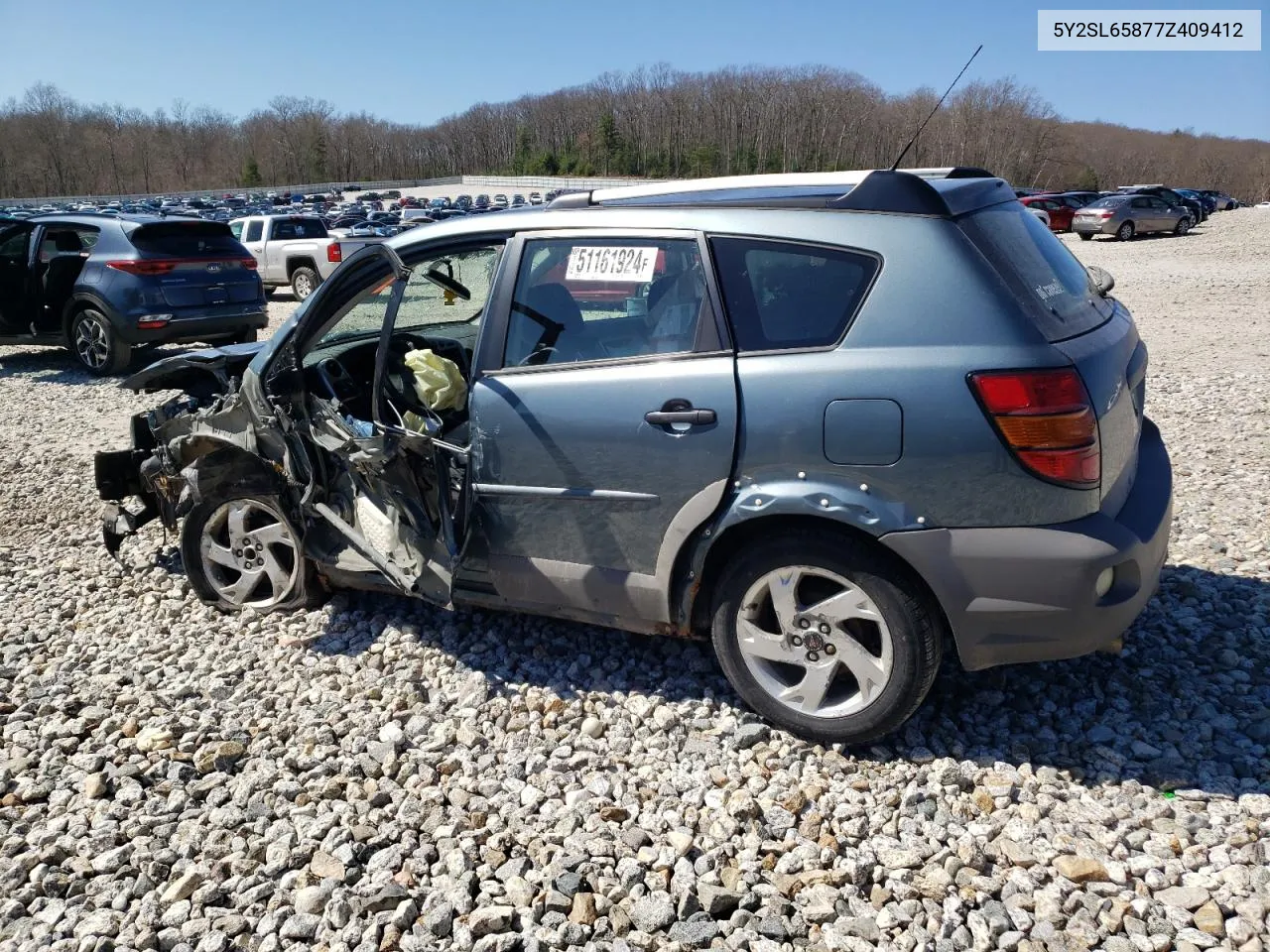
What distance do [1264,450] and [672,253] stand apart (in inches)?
210

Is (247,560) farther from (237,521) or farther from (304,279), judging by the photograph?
(304,279)

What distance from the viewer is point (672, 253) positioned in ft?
11.1

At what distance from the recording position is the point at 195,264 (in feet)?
35.6

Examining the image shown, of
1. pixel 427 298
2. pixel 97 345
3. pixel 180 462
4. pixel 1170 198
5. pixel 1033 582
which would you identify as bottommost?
pixel 1033 582

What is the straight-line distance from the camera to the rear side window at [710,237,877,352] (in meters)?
3.07

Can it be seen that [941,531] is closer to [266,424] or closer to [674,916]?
[674,916]

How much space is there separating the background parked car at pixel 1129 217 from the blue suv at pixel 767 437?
29966 mm

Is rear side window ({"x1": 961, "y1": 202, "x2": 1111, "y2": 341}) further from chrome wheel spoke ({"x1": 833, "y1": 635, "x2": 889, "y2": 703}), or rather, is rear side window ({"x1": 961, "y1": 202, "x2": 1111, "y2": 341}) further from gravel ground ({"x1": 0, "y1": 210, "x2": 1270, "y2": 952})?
gravel ground ({"x1": 0, "y1": 210, "x2": 1270, "y2": 952})

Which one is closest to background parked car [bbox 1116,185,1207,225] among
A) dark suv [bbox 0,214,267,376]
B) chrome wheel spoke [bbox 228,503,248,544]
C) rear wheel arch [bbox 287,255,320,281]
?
rear wheel arch [bbox 287,255,320,281]

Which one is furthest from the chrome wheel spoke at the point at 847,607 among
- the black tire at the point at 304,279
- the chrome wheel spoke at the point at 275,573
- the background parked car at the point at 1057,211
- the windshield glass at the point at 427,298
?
the background parked car at the point at 1057,211

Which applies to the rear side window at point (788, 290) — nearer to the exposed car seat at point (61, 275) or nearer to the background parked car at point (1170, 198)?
the exposed car seat at point (61, 275)

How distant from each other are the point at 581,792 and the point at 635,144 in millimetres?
117451

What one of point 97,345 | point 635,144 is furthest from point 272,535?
point 635,144

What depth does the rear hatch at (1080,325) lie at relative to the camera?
2955mm
